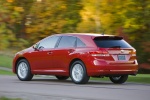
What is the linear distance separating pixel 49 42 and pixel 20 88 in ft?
10.6

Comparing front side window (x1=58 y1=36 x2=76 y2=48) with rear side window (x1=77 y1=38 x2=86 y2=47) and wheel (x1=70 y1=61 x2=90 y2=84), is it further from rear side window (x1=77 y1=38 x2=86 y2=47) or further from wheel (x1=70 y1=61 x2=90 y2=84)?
wheel (x1=70 y1=61 x2=90 y2=84)

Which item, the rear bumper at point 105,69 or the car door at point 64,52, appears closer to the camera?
the rear bumper at point 105,69

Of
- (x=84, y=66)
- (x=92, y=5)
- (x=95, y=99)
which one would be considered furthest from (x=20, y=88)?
(x=92, y=5)

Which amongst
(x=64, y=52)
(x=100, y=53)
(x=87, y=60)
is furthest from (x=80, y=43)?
(x=100, y=53)

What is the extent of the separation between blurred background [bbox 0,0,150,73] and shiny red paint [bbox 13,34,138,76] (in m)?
8.25

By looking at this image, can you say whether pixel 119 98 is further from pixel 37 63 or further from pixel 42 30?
pixel 42 30

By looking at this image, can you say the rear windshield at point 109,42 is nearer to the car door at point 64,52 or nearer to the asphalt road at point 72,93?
the car door at point 64,52

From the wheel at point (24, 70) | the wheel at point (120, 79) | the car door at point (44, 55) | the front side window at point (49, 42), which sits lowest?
the wheel at point (120, 79)

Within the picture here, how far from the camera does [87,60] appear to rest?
625 inches

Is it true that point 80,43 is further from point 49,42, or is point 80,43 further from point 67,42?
point 49,42

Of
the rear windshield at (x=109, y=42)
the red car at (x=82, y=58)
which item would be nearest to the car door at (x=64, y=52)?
the red car at (x=82, y=58)

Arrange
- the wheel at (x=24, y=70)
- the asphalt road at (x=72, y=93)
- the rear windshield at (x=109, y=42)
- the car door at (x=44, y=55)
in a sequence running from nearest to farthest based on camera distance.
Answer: the asphalt road at (x=72, y=93), the rear windshield at (x=109, y=42), the car door at (x=44, y=55), the wheel at (x=24, y=70)

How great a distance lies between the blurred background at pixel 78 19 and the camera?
29.9m

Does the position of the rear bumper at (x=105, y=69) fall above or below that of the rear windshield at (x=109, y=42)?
below
